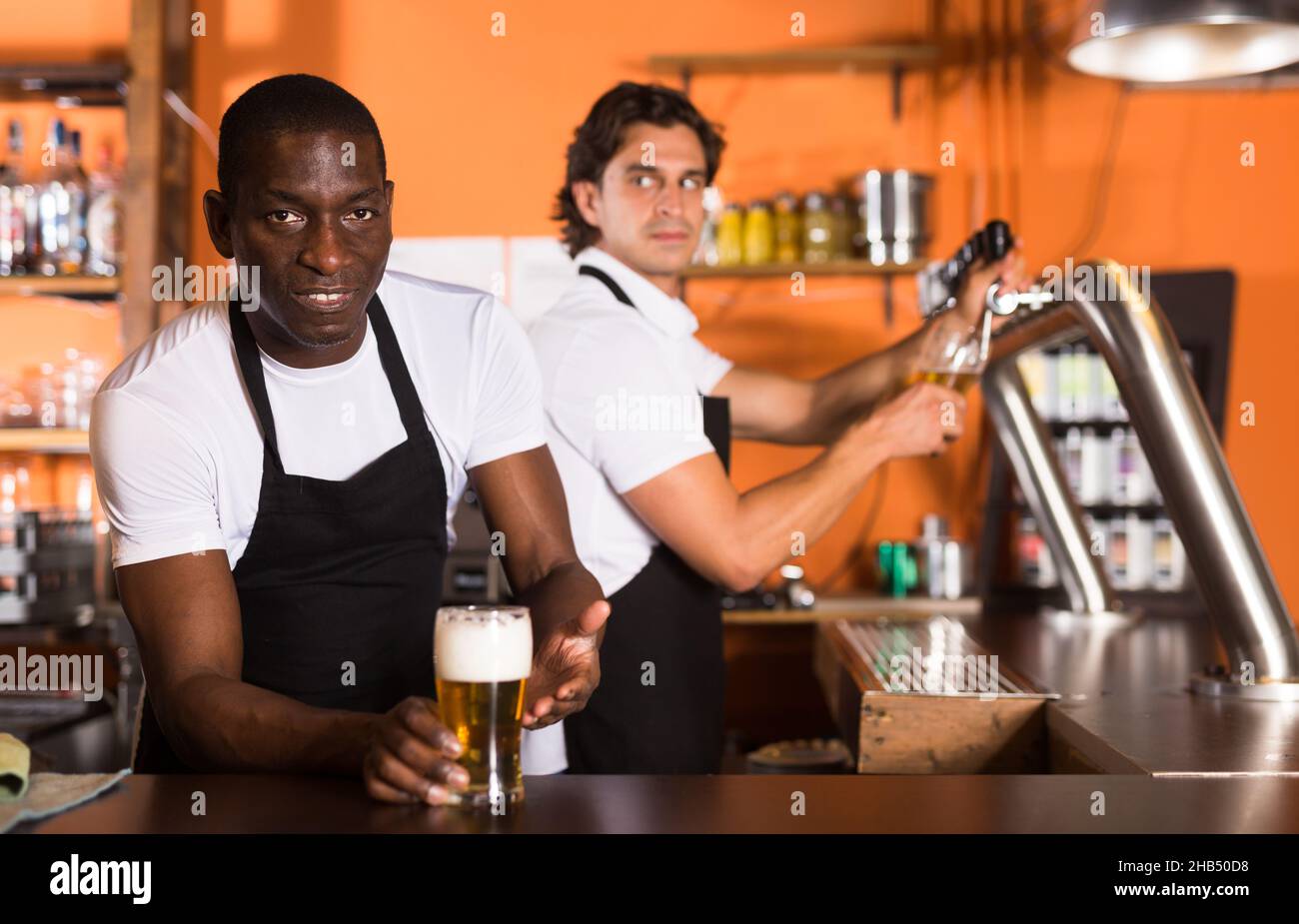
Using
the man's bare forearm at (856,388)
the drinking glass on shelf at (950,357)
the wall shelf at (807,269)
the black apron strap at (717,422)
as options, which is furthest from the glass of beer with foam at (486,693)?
the wall shelf at (807,269)

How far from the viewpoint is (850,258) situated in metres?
3.49

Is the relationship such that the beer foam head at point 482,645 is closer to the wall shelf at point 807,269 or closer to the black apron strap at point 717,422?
the black apron strap at point 717,422

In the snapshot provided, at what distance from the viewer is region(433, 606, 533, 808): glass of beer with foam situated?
93cm

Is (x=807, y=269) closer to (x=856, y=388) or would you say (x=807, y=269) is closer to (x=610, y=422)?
(x=856, y=388)

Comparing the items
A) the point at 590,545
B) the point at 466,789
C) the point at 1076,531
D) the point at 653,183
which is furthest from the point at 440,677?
the point at 1076,531

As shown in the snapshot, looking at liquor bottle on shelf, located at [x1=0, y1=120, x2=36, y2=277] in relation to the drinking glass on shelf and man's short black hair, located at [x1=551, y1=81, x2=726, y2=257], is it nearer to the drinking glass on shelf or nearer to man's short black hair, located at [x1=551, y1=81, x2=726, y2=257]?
man's short black hair, located at [x1=551, y1=81, x2=726, y2=257]

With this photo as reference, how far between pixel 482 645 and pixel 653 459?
697 millimetres

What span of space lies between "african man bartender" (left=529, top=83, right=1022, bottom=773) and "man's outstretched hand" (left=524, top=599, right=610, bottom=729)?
21.0 inches

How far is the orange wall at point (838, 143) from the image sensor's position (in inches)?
138

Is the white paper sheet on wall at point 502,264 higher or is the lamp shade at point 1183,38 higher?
the lamp shade at point 1183,38

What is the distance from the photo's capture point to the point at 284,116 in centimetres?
124

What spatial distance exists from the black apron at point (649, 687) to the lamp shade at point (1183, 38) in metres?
0.91

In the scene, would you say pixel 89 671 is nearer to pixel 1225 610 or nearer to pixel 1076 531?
pixel 1076 531
